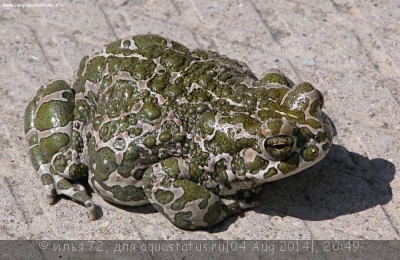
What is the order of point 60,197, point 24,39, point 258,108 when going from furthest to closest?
point 24,39 < point 60,197 < point 258,108

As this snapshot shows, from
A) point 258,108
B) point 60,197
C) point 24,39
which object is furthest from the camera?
point 24,39

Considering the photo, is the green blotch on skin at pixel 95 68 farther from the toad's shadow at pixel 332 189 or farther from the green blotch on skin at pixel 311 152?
the green blotch on skin at pixel 311 152

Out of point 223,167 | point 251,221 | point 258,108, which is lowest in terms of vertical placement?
point 251,221

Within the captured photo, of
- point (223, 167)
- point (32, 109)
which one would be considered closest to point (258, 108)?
point (223, 167)

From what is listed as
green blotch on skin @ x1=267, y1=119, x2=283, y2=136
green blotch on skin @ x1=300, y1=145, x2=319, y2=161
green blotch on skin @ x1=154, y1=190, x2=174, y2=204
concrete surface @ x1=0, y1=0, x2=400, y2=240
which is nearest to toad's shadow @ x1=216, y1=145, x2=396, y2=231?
concrete surface @ x1=0, y1=0, x2=400, y2=240

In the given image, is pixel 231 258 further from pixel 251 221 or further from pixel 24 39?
pixel 24 39

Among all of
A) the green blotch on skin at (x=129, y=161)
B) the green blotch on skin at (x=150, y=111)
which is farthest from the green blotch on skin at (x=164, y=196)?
the green blotch on skin at (x=150, y=111)
